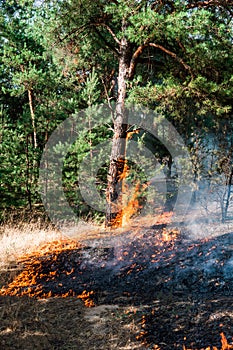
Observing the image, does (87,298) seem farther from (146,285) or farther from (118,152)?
(118,152)

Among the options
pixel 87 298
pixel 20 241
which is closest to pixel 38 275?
pixel 87 298

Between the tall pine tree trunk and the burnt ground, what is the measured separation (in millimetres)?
1511

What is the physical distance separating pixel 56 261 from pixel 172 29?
514 cm

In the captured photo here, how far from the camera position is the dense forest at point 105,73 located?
7344 mm

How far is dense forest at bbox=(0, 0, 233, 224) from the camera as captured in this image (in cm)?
734

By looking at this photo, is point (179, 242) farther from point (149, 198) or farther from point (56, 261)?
point (149, 198)

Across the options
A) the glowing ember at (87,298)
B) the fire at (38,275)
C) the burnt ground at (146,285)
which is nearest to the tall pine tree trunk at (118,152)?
the burnt ground at (146,285)

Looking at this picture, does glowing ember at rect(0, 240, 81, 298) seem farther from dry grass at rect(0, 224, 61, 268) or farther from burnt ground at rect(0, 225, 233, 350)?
dry grass at rect(0, 224, 61, 268)

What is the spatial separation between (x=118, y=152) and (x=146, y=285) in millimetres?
4348

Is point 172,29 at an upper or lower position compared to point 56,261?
upper

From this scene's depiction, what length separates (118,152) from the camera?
8.55 metres

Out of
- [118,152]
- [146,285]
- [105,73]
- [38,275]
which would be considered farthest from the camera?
[105,73]

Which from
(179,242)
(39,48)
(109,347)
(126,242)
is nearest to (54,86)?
(39,48)

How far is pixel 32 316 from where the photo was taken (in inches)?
160
